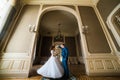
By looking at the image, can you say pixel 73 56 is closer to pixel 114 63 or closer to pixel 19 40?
pixel 114 63

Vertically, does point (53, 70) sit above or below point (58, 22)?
below

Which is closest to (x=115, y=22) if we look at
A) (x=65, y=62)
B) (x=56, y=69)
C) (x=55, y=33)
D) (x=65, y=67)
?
(x=65, y=62)

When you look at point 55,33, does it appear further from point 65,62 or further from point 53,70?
point 53,70

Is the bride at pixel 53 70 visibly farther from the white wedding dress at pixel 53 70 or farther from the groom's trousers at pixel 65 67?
the groom's trousers at pixel 65 67

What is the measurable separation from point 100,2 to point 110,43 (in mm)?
2305

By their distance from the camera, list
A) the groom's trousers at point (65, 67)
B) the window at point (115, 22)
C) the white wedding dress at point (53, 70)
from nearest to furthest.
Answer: the white wedding dress at point (53, 70) → the groom's trousers at point (65, 67) → the window at point (115, 22)

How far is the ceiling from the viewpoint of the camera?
670cm

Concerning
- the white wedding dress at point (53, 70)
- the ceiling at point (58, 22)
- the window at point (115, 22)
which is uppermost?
the ceiling at point (58, 22)

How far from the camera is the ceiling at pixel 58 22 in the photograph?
6695mm

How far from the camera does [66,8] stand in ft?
18.5

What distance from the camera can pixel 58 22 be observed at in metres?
7.91

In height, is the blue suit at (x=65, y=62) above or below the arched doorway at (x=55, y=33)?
below

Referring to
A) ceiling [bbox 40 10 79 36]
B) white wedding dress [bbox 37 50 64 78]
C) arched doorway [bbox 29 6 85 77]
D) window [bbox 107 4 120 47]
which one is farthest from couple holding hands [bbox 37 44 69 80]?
arched doorway [bbox 29 6 85 77]

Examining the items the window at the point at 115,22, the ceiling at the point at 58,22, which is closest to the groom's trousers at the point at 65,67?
the window at the point at 115,22
